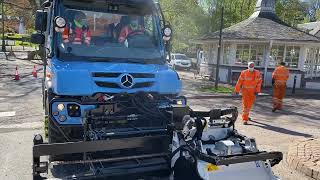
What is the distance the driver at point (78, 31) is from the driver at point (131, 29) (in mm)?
577

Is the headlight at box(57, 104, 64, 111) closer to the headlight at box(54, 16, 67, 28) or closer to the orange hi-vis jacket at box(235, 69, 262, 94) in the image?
the headlight at box(54, 16, 67, 28)

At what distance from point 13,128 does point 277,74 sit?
913 centimetres

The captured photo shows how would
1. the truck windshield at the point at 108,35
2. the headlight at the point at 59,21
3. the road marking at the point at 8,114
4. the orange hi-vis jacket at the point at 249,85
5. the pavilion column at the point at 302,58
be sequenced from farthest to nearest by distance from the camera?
the pavilion column at the point at 302,58 → the orange hi-vis jacket at the point at 249,85 → the road marking at the point at 8,114 → the truck windshield at the point at 108,35 → the headlight at the point at 59,21

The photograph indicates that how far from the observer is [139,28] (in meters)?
6.77

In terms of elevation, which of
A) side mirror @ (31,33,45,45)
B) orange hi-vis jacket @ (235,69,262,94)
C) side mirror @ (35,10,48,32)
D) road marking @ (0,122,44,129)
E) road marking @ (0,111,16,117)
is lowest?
road marking @ (0,122,44,129)

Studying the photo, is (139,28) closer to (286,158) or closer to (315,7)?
(286,158)

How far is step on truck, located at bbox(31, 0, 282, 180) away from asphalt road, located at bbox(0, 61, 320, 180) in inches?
67.4

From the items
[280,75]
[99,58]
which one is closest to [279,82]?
[280,75]

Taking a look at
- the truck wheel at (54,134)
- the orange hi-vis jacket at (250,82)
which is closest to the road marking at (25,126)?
the truck wheel at (54,134)

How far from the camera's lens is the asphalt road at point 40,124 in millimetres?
6781

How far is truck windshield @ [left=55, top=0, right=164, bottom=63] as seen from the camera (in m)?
6.06

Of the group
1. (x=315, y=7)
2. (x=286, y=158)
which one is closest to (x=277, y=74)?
(x=286, y=158)

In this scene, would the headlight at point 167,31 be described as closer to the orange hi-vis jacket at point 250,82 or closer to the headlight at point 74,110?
the headlight at point 74,110

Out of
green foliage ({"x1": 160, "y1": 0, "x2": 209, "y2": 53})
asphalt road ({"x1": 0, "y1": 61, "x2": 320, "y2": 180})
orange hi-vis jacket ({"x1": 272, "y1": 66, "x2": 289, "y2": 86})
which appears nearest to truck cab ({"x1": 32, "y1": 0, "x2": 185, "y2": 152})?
asphalt road ({"x1": 0, "y1": 61, "x2": 320, "y2": 180})
